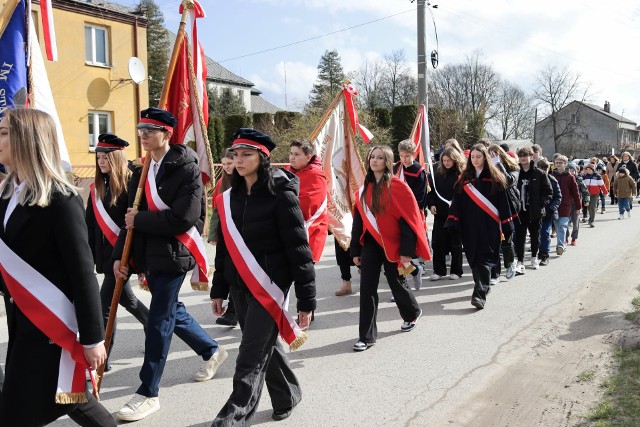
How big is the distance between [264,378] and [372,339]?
213cm

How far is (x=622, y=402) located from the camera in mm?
4344

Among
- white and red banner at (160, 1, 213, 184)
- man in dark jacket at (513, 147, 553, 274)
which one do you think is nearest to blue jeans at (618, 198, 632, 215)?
man in dark jacket at (513, 147, 553, 274)

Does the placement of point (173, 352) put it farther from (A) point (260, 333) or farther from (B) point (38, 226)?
(B) point (38, 226)

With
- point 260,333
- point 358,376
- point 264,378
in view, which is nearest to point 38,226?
point 260,333

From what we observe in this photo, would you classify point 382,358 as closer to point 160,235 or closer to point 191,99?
point 160,235

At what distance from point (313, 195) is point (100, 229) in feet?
7.49

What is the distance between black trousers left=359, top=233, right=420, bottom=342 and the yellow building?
1826 cm

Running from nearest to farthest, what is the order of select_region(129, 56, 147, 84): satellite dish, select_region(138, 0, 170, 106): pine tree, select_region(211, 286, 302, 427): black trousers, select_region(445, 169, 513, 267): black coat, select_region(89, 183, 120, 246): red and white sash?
select_region(211, 286, 302, 427): black trousers, select_region(89, 183, 120, 246): red and white sash, select_region(445, 169, 513, 267): black coat, select_region(129, 56, 147, 84): satellite dish, select_region(138, 0, 170, 106): pine tree

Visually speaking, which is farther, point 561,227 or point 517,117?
point 517,117

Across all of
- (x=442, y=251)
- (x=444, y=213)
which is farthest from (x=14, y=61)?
(x=442, y=251)

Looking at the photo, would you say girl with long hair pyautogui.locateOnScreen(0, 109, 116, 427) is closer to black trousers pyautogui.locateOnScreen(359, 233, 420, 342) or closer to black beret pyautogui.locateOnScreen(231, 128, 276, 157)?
black beret pyautogui.locateOnScreen(231, 128, 276, 157)

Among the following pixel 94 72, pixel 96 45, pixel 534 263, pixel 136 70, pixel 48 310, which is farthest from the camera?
pixel 96 45

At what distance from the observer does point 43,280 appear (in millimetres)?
2836

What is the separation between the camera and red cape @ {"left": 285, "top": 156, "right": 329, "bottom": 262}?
666cm
